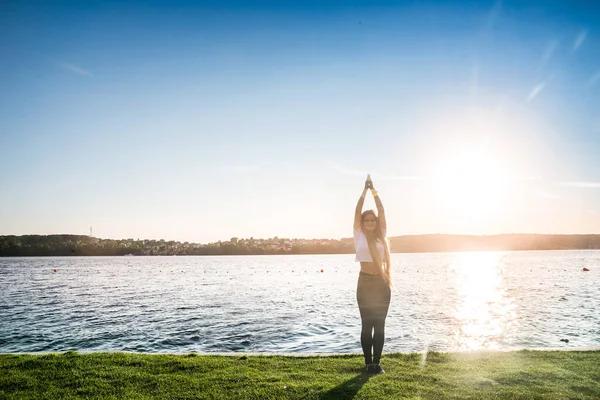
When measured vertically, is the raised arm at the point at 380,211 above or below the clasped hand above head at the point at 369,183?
below

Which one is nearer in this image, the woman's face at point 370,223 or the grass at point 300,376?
the grass at point 300,376

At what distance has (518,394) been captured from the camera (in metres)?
7.71

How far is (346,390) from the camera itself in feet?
25.9

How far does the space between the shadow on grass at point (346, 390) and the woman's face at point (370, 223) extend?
309 cm

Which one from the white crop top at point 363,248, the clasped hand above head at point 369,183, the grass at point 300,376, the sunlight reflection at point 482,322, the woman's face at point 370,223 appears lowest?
the sunlight reflection at point 482,322

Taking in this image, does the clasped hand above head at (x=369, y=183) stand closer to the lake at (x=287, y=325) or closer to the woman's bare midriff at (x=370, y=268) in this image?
the woman's bare midriff at (x=370, y=268)

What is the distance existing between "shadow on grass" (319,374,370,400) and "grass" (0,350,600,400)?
0.02m

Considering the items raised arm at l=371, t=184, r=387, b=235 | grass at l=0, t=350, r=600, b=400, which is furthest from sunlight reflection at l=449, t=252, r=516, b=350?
raised arm at l=371, t=184, r=387, b=235

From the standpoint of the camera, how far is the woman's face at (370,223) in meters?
8.73

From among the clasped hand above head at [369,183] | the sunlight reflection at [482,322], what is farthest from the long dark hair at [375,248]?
the sunlight reflection at [482,322]

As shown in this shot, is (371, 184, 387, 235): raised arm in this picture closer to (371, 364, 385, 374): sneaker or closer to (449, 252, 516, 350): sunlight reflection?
(371, 364, 385, 374): sneaker

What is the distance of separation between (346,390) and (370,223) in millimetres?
3299

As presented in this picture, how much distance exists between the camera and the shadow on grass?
24.9 feet

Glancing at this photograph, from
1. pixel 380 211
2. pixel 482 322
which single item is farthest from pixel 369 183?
pixel 482 322
